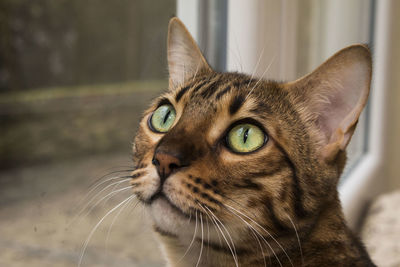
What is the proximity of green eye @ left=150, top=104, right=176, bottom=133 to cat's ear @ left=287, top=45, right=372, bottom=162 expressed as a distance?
9.9 inches

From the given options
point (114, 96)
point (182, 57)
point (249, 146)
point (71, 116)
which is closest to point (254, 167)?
point (249, 146)

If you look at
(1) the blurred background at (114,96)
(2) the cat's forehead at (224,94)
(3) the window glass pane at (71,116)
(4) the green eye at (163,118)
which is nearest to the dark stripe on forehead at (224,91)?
(2) the cat's forehead at (224,94)

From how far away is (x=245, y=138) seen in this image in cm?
85

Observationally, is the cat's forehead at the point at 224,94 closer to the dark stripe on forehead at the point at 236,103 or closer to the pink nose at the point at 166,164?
the dark stripe on forehead at the point at 236,103

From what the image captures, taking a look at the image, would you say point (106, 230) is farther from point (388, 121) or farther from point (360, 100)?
point (388, 121)

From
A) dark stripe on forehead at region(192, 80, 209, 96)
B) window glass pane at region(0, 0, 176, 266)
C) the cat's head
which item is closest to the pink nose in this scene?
the cat's head

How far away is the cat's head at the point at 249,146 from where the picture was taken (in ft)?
2.57

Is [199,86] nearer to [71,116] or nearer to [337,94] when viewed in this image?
[337,94]

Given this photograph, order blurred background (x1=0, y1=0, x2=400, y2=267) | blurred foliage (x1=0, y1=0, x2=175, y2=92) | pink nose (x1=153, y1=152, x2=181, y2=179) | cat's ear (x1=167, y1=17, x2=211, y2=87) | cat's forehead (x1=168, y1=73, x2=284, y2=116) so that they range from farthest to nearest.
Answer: blurred foliage (x1=0, y1=0, x2=175, y2=92)
blurred background (x1=0, y1=0, x2=400, y2=267)
cat's ear (x1=167, y1=17, x2=211, y2=87)
cat's forehead (x1=168, y1=73, x2=284, y2=116)
pink nose (x1=153, y1=152, x2=181, y2=179)

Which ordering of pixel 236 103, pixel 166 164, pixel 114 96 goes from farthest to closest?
pixel 114 96 < pixel 236 103 < pixel 166 164

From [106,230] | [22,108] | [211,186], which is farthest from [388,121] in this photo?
[211,186]

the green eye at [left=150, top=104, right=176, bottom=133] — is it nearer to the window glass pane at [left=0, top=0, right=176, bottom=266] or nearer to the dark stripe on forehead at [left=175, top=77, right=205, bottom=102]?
the dark stripe on forehead at [left=175, top=77, right=205, bottom=102]

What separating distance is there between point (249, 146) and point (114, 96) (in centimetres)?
171

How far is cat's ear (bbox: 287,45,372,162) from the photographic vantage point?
0.87 meters
